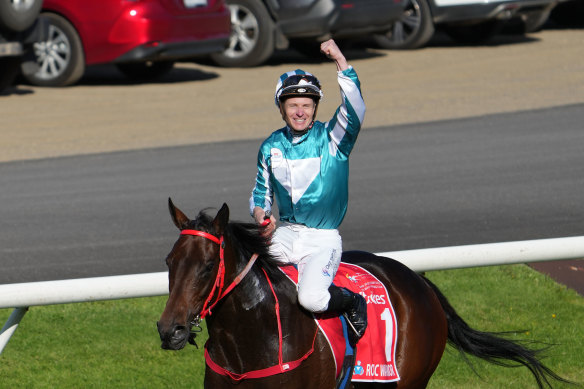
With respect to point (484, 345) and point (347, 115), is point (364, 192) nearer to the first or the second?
point (484, 345)

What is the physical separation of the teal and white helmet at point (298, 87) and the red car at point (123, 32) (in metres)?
11.9

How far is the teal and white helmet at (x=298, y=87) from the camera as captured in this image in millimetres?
5805

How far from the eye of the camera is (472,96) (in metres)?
17.4

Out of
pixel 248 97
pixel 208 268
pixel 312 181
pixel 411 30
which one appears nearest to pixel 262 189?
pixel 312 181

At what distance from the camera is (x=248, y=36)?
778 inches

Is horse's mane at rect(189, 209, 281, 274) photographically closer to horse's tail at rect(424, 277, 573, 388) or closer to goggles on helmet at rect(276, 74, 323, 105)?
goggles on helmet at rect(276, 74, 323, 105)

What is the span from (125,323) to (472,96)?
31.9 feet

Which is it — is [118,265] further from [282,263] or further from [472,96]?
[472,96]

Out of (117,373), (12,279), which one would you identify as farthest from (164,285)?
(12,279)

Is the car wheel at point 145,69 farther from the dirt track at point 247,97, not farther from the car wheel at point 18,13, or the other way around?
the car wheel at point 18,13

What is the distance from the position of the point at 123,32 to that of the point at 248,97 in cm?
199

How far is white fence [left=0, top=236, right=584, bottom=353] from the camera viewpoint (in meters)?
6.71

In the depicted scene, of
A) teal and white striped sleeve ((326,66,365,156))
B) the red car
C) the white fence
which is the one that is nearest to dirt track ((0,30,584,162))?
the red car

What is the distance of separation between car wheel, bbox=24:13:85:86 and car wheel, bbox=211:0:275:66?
2.57 metres
